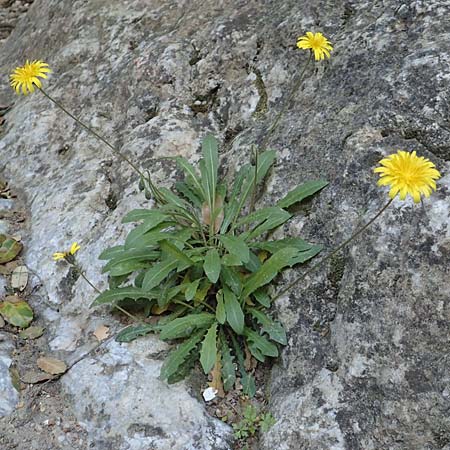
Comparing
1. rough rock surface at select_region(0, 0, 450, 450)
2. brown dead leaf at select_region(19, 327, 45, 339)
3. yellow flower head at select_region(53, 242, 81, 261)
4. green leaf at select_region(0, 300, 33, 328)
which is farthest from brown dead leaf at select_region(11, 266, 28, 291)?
yellow flower head at select_region(53, 242, 81, 261)

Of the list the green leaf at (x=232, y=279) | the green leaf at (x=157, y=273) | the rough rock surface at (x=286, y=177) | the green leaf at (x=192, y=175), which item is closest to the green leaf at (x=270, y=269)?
the green leaf at (x=232, y=279)

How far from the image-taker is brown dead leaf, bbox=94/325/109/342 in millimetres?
2955

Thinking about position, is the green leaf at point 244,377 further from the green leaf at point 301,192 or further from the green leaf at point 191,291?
the green leaf at point 301,192

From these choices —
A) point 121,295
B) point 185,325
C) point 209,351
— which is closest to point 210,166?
point 121,295

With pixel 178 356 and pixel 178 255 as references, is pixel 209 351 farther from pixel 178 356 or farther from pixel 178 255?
pixel 178 255

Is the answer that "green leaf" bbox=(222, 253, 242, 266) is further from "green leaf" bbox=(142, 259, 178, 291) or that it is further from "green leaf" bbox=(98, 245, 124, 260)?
"green leaf" bbox=(98, 245, 124, 260)

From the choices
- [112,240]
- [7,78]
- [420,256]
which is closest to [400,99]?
[420,256]

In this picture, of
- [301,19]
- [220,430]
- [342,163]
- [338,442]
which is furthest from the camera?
[301,19]

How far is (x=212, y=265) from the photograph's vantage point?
268 cm

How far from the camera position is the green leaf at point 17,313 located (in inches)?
122

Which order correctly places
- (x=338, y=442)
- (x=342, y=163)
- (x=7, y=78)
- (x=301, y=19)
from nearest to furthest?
(x=338, y=442) < (x=342, y=163) < (x=301, y=19) < (x=7, y=78)

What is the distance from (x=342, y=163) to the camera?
112 inches

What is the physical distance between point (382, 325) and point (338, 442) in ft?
1.66

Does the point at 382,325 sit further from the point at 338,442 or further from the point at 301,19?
the point at 301,19
